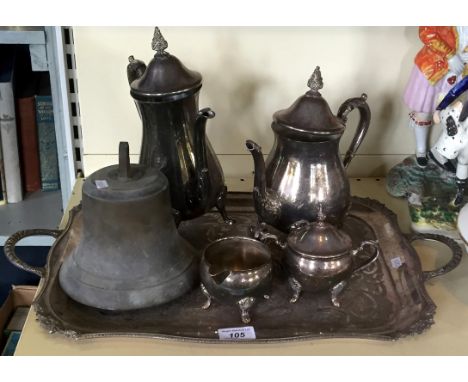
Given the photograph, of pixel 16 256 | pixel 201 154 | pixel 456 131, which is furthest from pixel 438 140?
pixel 16 256

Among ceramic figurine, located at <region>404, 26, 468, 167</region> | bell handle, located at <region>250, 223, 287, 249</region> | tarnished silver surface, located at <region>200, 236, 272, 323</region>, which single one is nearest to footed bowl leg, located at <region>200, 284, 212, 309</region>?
tarnished silver surface, located at <region>200, 236, 272, 323</region>

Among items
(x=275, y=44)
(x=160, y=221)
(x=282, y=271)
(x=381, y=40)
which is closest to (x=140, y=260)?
(x=160, y=221)

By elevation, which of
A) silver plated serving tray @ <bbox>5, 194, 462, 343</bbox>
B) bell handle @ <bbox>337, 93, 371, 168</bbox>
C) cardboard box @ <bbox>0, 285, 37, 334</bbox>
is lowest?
cardboard box @ <bbox>0, 285, 37, 334</bbox>

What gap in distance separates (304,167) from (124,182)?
9.5 inches

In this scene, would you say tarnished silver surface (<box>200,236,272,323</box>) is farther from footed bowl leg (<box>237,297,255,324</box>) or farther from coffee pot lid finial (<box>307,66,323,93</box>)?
coffee pot lid finial (<box>307,66,323,93</box>)

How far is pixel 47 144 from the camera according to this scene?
1.07m

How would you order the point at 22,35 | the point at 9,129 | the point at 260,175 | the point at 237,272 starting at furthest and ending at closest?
the point at 9,129 → the point at 22,35 → the point at 260,175 → the point at 237,272

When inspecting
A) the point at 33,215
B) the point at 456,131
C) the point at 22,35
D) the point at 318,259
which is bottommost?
the point at 33,215

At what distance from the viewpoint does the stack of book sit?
102cm

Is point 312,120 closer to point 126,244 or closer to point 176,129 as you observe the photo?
point 176,129

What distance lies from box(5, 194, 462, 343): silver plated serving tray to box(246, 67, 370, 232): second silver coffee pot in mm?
81

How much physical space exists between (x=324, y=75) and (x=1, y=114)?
0.58m

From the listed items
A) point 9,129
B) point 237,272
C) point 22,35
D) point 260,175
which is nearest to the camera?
point 237,272
